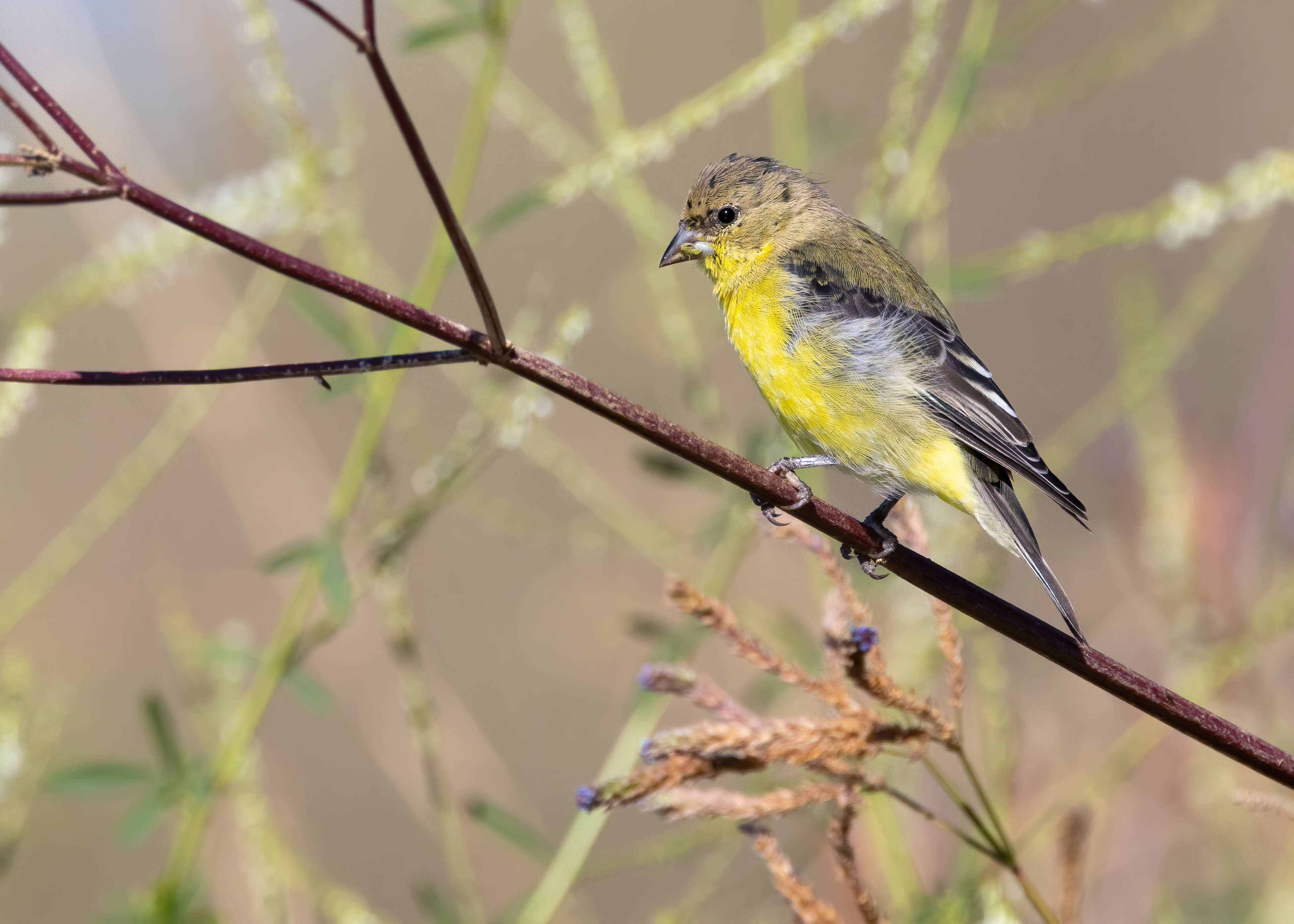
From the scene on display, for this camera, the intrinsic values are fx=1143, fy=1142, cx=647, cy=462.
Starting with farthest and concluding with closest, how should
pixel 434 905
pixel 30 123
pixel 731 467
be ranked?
pixel 434 905, pixel 731 467, pixel 30 123

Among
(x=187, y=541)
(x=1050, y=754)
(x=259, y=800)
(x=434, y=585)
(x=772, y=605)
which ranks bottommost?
(x=259, y=800)

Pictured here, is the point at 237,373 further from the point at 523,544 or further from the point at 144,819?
→ the point at 523,544

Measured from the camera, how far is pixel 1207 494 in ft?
10.8

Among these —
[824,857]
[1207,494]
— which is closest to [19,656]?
[824,857]

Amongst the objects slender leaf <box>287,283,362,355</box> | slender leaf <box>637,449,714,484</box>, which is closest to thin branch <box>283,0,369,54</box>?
slender leaf <box>287,283,362,355</box>

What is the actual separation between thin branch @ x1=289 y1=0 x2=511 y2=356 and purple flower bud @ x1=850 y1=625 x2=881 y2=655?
66cm

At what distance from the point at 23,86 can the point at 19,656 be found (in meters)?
2.29

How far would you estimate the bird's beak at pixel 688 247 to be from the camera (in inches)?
136

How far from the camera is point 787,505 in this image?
1.62 metres

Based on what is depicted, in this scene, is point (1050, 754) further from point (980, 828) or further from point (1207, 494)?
point (980, 828)

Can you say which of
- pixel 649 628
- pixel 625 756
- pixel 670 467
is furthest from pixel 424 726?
pixel 670 467

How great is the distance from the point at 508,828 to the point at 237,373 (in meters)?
1.58

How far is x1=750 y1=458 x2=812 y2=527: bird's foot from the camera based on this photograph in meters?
1.64

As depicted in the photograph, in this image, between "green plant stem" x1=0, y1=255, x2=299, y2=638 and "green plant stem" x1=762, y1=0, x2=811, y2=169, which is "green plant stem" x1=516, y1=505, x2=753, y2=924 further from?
"green plant stem" x1=0, y1=255, x2=299, y2=638
